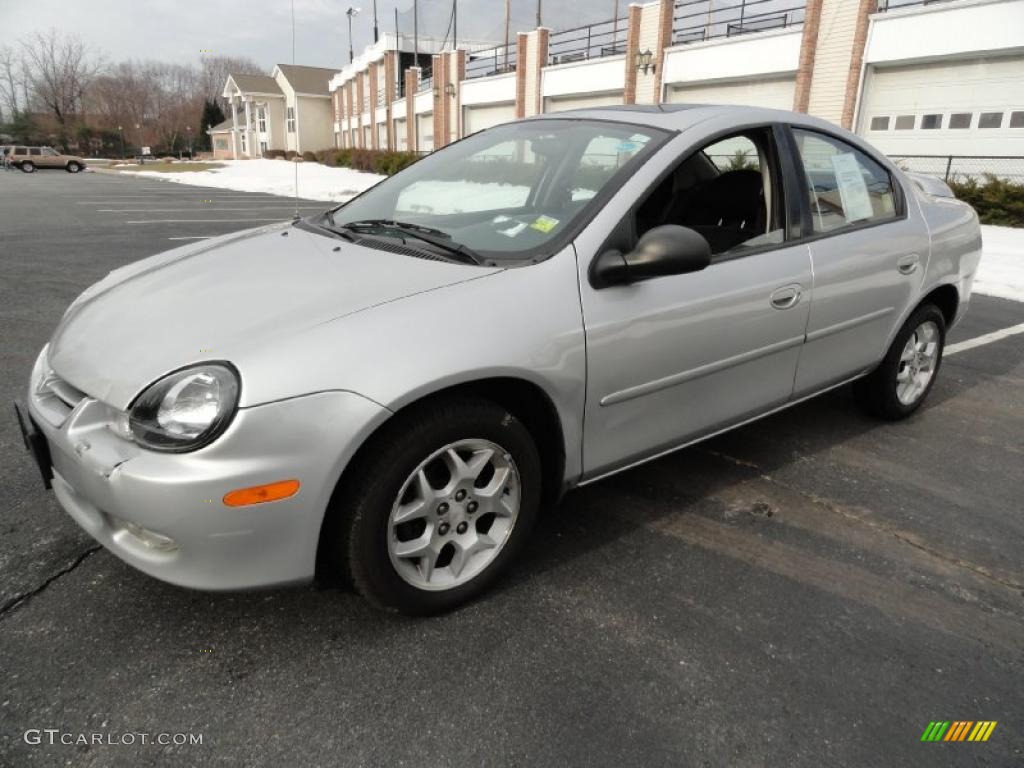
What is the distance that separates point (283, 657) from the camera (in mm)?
2131

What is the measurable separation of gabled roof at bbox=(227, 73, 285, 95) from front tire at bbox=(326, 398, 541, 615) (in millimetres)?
71511

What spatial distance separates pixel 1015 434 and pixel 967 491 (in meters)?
1.03

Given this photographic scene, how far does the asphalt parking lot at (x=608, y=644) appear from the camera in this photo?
1.87 m

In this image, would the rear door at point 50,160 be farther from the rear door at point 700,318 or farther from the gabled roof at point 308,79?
the rear door at point 700,318

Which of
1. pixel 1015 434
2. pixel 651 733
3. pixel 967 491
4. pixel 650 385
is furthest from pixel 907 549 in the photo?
pixel 1015 434

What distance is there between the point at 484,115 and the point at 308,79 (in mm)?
39085

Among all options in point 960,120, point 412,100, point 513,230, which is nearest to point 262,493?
point 513,230

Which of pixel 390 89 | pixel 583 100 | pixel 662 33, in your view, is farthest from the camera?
pixel 390 89

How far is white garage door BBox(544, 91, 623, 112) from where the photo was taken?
2619 cm

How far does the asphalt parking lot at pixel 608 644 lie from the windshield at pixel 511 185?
1180mm

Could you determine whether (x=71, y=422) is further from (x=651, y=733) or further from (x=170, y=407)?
(x=651, y=733)

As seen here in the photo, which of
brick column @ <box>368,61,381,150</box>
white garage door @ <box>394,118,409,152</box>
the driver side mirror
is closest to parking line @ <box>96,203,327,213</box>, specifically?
the driver side mirror

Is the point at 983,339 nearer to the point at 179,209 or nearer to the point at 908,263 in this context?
the point at 908,263

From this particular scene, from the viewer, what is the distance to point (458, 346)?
2105mm
